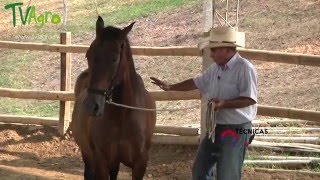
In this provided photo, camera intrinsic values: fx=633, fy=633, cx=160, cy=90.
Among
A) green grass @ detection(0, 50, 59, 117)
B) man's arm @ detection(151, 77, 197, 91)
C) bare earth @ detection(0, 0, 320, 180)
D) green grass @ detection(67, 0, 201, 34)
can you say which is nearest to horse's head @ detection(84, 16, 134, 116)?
man's arm @ detection(151, 77, 197, 91)

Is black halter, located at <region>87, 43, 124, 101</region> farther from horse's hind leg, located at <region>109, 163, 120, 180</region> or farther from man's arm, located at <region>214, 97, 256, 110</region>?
horse's hind leg, located at <region>109, 163, 120, 180</region>

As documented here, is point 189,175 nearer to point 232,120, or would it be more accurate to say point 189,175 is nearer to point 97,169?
point 97,169

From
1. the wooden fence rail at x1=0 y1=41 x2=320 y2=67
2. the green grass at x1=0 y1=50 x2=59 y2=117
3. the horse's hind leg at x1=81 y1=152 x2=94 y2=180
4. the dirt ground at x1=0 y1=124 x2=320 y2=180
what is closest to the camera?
the horse's hind leg at x1=81 y1=152 x2=94 y2=180

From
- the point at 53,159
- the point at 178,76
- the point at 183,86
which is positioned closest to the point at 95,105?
the point at 183,86

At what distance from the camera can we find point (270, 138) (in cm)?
773

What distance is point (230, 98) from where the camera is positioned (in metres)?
4.59

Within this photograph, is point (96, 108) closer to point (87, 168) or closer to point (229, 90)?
point (229, 90)

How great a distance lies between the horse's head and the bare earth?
8.40ft

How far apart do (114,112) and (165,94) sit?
2437mm

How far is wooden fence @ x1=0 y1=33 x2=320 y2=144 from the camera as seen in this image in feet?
21.6

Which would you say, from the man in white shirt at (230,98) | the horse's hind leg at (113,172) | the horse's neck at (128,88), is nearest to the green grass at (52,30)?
the horse's hind leg at (113,172)

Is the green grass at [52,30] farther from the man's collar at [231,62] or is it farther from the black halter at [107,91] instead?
the man's collar at [231,62]

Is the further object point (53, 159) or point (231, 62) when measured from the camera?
point (53, 159)

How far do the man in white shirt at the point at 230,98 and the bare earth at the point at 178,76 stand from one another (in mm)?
2299
